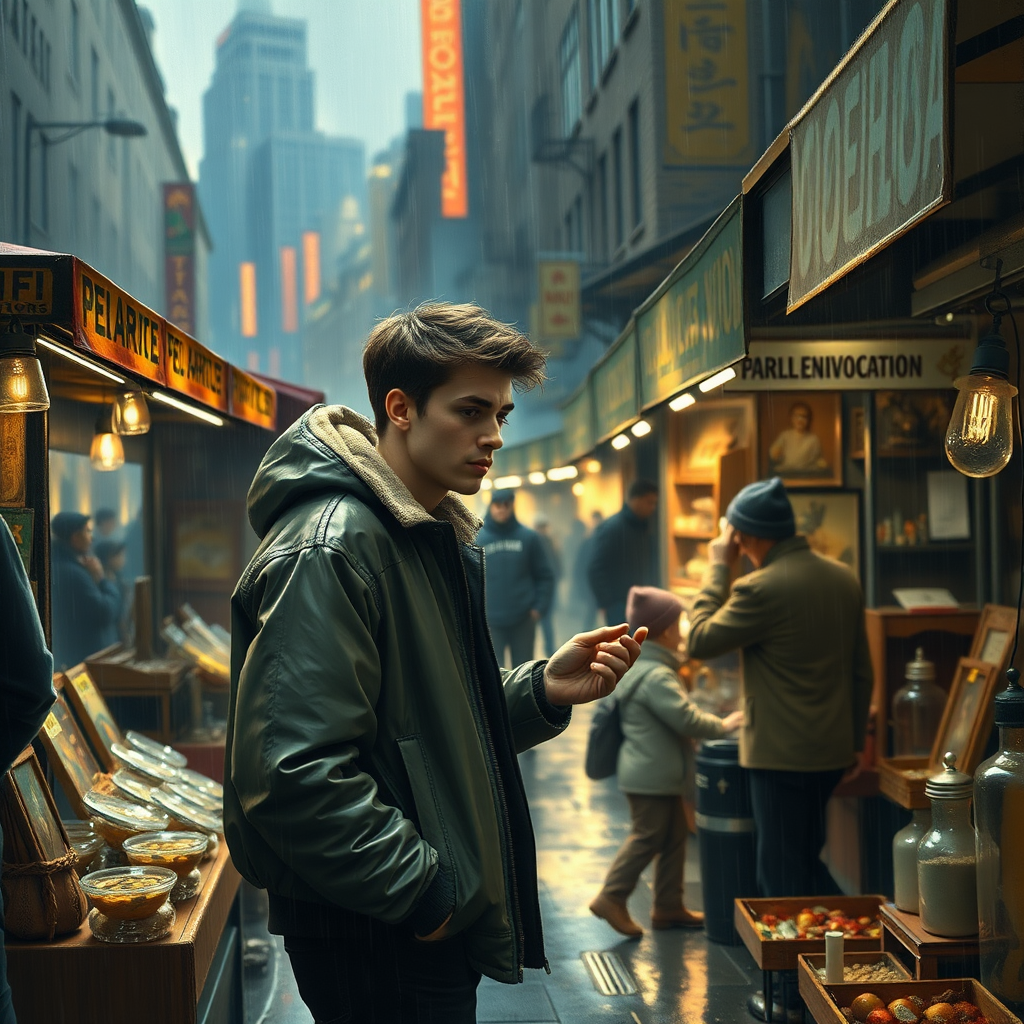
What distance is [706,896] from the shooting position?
6.14 m

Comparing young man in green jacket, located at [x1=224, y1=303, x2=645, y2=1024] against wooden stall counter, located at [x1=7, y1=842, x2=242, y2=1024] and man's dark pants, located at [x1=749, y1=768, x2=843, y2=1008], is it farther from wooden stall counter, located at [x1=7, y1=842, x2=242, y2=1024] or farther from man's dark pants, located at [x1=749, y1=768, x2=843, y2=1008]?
man's dark pants, located at [x1=749, y1=768, x2=843, y2=1008]

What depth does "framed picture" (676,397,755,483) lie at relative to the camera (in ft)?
28.6

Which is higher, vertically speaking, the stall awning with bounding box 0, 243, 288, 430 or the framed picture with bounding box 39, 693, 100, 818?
the stall awning with bounding box 0, 243, 288, 430

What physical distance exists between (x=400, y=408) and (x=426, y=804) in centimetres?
84

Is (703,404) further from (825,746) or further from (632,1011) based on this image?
(632,1011)

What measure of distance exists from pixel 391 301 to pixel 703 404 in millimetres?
75043

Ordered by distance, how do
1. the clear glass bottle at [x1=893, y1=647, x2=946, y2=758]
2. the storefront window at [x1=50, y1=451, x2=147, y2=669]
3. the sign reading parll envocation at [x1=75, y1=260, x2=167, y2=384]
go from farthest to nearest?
the storefront window at [x1=50, y1=451, x2=147, y2=669], the clear glass bottle at [x1=893, y1=647, x2=946, y2=758], the sign reading parll envocation at [x1=75, y1=260, x2=167, y2=384]

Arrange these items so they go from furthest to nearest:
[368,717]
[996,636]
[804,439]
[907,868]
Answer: [804,439] → [996,636] → [907,868] → [368,717]

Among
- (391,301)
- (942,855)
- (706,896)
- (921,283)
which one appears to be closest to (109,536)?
(706,896)

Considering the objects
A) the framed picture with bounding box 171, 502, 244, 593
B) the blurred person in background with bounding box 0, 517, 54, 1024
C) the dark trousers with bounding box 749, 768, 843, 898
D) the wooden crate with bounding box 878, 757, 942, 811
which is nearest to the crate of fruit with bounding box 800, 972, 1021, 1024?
the wooden crate with bounding box 878, 757, 942, 811

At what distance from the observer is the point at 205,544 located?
9.46 metres

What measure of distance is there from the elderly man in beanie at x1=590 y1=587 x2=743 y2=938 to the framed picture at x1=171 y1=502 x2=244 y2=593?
13.5 ft

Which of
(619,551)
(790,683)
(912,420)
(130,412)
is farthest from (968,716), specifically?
(619,551)

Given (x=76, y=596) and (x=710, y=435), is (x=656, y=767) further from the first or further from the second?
(x=76, y=596)
